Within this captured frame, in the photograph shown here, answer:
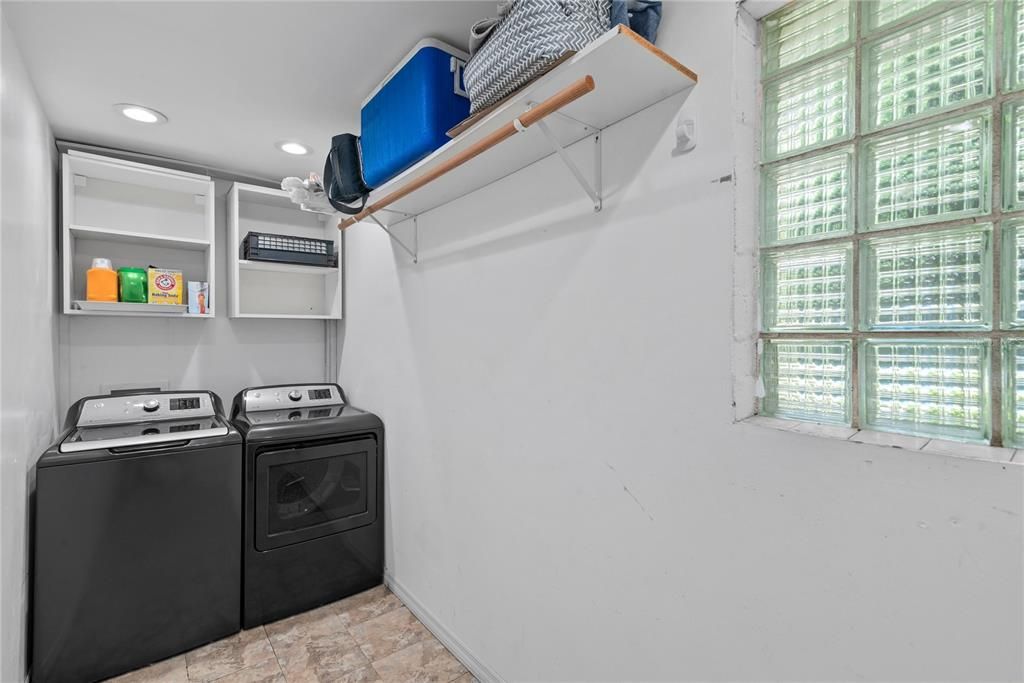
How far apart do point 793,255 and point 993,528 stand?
1.93 ft

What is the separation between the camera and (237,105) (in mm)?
2070

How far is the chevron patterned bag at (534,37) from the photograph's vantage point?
3.57 feet

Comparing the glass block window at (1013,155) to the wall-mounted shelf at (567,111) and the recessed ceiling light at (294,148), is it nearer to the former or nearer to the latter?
the wall-mounted shelf at (567,111)

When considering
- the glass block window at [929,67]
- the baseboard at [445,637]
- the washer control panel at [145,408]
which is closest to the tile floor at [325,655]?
the baseboard at [445,637]

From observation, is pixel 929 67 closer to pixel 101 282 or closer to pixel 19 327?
pixel 19 327

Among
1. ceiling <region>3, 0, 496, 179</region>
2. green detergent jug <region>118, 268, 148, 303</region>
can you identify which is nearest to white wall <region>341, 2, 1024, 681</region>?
ceiling <region>3, 0, 496, 179</region>

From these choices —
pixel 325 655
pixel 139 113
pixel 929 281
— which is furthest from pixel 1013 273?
pixel 139 113

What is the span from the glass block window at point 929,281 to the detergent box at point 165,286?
9.95 feet

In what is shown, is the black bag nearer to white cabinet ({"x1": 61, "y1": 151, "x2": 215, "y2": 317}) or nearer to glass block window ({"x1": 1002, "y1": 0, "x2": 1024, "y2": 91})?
white cabinet ({"x1": 61, "y1": 151, "x2": 215, "y2": 317})

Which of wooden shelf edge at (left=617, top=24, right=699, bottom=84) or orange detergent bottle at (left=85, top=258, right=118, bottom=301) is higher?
wooden shelf edge at (left=617, top=24, right=699, bottom=84)

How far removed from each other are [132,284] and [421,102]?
1.96 metres

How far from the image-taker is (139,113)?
7.04ft

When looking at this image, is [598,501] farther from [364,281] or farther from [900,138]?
[364,281]

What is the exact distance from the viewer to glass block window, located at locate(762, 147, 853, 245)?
0.99 meters
